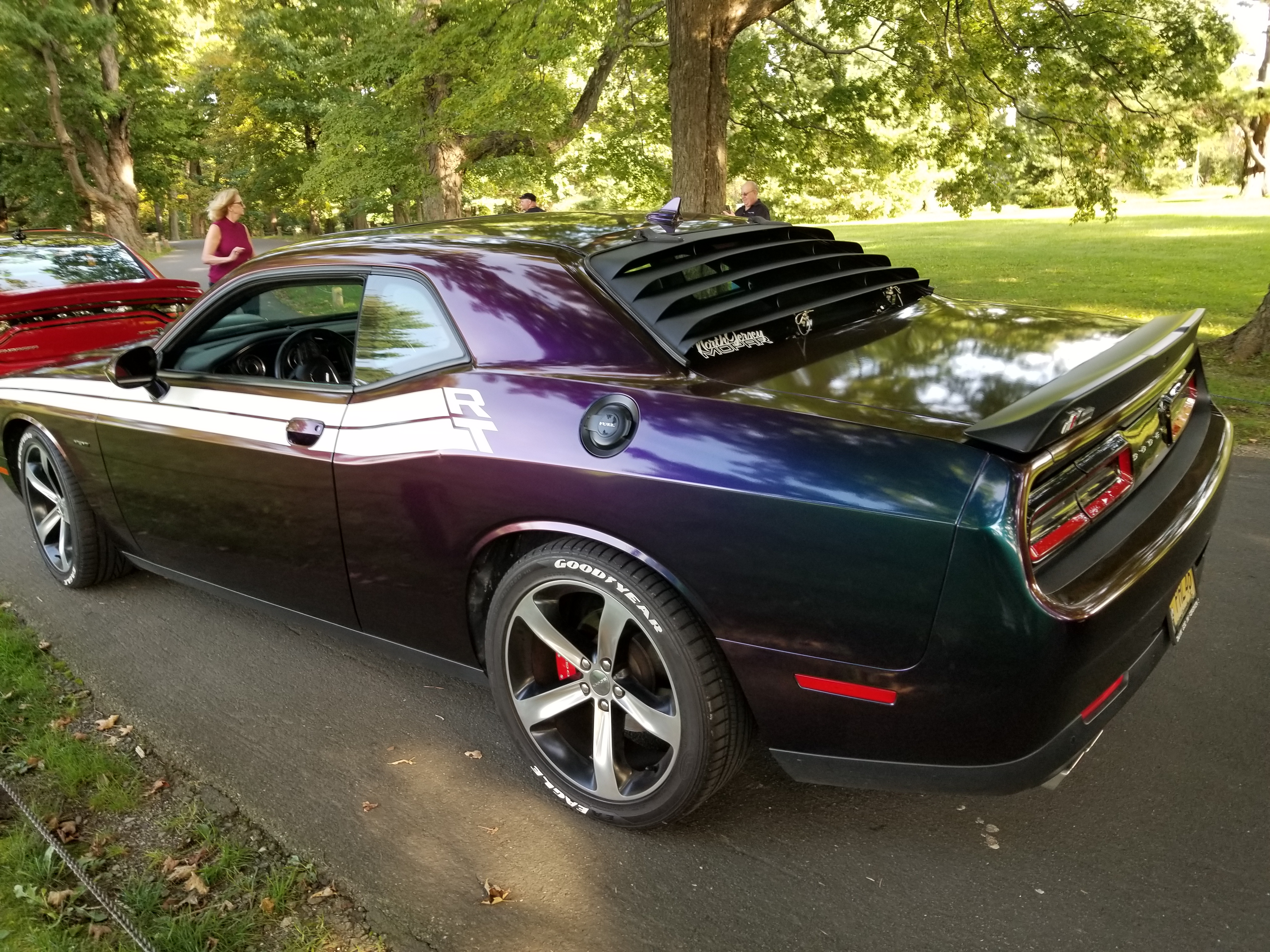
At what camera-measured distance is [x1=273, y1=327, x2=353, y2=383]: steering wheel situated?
12.2 feet

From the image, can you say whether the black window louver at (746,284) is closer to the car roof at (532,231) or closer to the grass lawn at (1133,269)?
the car roof at (532,231)

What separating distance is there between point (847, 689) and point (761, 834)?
2.18 ft

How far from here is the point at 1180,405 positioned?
2842 millimetres

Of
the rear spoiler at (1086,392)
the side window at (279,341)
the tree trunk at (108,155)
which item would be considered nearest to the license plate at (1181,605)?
the rear spoiler at (1086,392)

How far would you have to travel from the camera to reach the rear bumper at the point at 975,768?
2107 mm

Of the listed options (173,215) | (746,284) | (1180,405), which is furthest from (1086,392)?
(173,215)

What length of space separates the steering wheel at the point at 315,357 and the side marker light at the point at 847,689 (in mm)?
2292

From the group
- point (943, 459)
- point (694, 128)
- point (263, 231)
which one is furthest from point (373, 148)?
point (263, 231)

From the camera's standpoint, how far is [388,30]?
1411cm

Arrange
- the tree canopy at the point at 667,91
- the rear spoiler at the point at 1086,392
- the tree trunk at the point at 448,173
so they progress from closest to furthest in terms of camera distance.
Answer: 1. the rear spoiler at the point at 1086,392
2. the tree canopy at the point at 667,91
3. the tree trunk at the point at 448,173

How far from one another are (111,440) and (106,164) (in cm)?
2383

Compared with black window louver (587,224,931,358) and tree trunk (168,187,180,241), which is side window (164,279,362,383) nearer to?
black window louver (587,224,931,358)

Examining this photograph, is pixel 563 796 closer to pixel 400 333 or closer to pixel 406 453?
pixel 406 453

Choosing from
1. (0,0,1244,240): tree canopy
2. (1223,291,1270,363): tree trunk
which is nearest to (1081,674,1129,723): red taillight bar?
(1223,291,1270,363): tree trunk
